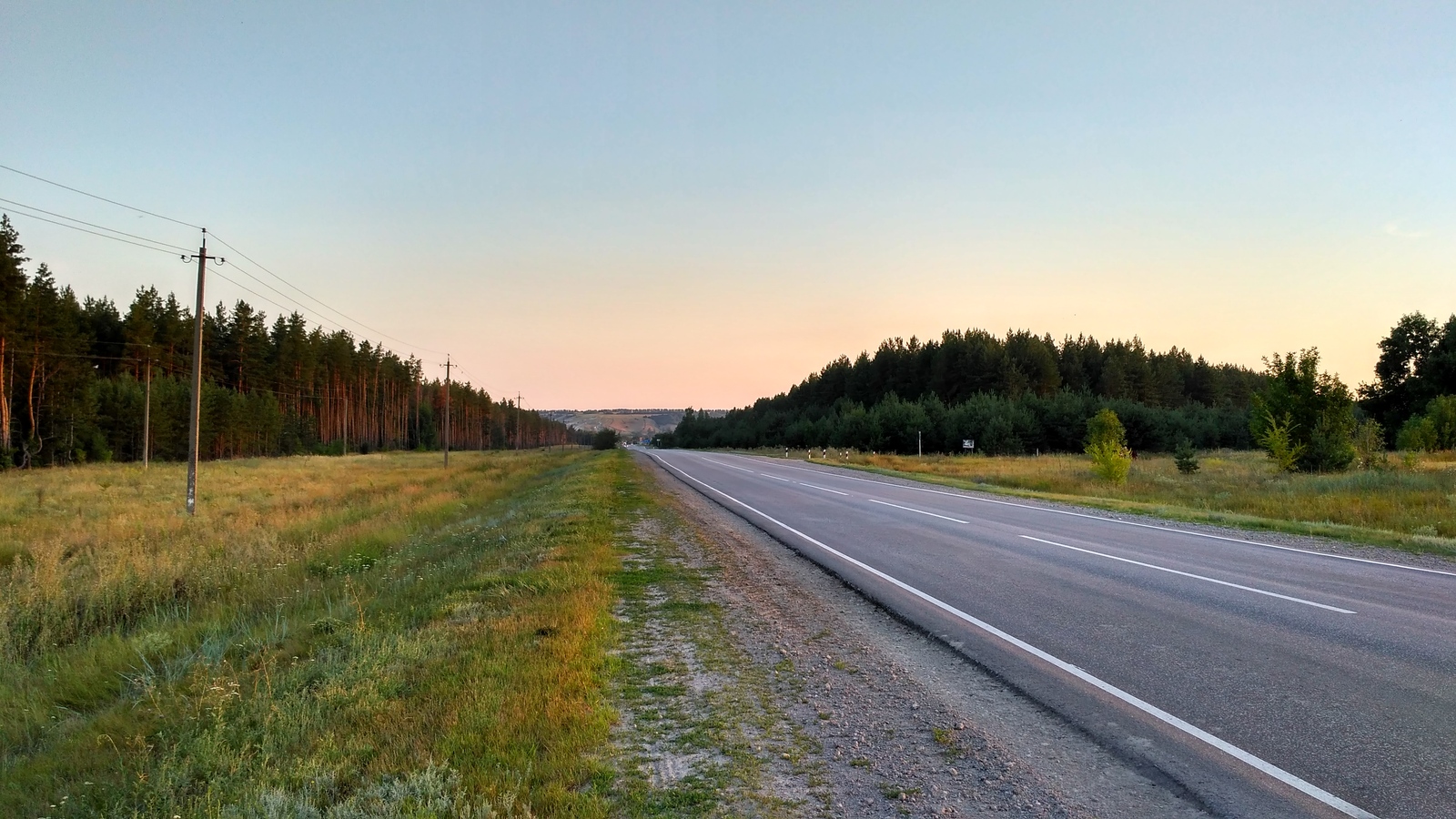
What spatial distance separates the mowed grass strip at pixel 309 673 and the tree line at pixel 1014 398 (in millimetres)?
53985

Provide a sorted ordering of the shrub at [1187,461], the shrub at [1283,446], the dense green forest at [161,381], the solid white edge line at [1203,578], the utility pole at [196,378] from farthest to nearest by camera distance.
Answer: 1. the dense green forest at [161,381]
2. the shrub at [1187,461]
3. the shrub at [1283,446]
4. the utility pole at [196,378]
5. the solid white edge line at [1203,578]

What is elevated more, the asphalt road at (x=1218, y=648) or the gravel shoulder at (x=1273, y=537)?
the asphalt road at (x=1218, y=648)

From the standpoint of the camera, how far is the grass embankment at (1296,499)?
14688 millimetres

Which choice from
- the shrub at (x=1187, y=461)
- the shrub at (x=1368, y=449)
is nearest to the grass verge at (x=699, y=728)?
the shrub at (x=1187, y=461)

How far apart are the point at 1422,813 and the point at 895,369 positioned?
108861 mm

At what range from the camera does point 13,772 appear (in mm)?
5070

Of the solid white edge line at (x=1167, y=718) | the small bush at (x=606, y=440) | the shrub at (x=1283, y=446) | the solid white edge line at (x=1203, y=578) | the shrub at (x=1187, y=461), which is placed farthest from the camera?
the small bush at (x=606, y=440)

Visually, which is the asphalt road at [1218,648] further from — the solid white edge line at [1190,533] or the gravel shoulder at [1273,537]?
the gravel shoulder at [1273,537]

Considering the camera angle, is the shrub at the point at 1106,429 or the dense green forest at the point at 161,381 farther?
the dense green forest at the point at 161,381

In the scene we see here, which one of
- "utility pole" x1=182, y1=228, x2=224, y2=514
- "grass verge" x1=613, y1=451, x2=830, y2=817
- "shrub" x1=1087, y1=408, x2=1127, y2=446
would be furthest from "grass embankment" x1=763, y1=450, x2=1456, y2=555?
"utility pole" x1=182, y1=228, x2=224, y2=514

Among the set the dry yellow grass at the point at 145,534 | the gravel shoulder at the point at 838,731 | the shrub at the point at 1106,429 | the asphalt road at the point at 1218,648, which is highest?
the shrub at the point at 1106,429

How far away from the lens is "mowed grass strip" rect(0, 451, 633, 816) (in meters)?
4.00

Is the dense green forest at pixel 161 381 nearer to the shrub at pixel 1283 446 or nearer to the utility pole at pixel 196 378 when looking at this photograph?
the utility pole at pixel 196 378

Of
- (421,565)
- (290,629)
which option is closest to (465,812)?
(290,629)
